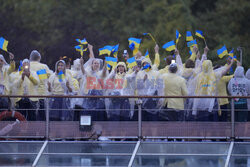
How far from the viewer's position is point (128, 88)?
17062 mm

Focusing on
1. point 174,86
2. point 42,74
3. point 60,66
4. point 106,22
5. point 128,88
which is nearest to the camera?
point 174,86

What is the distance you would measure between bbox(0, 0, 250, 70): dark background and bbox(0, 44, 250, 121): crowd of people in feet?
56.6

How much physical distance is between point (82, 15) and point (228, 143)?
29.9m

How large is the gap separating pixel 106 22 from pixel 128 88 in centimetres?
2759

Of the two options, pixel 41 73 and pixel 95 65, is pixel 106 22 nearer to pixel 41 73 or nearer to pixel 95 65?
pixel 95 65

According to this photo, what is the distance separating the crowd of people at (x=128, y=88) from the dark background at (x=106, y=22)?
17.3 m

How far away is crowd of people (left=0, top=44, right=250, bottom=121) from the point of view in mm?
15477

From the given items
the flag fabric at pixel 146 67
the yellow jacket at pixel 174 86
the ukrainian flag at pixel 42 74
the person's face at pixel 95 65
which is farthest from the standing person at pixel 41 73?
the yellow jacket at pixel 174 86

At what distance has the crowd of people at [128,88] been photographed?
15.5 meters

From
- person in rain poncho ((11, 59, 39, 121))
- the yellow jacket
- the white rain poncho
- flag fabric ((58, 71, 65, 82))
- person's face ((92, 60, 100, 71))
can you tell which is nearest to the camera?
the yellow jacket

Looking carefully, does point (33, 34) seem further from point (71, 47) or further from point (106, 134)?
point (106, 134)

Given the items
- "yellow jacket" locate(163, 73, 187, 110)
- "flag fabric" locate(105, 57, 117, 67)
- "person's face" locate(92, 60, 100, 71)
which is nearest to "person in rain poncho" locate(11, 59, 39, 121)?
"person's face" locate(92, 60, 100, 71)

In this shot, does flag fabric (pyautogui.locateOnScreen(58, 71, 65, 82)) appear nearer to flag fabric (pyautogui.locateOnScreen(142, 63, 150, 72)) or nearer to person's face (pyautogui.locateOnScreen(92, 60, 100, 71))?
person's face (pyautogui.locateOnScreen(92, 60, 100, 71))

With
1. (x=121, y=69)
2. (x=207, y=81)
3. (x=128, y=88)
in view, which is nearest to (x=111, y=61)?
(x=121, y=69)
